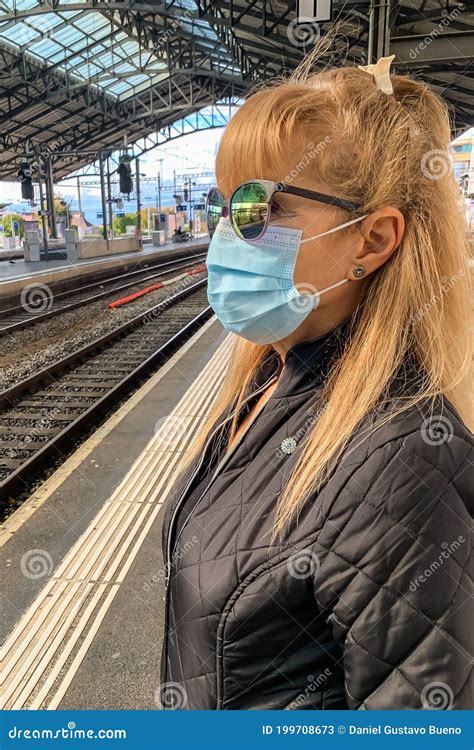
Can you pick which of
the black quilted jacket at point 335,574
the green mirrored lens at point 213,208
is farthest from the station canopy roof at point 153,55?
the black quilted jacket at point 335,574

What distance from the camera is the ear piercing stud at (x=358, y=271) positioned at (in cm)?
107

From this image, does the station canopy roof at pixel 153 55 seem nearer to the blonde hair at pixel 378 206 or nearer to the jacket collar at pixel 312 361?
the blonde hair at pixel 378 206

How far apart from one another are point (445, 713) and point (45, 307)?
14733 millimetres

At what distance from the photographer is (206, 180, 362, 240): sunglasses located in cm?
109

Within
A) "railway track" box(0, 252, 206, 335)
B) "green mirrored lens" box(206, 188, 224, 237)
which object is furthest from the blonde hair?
"railway track" box(0, 252, 206, 335)

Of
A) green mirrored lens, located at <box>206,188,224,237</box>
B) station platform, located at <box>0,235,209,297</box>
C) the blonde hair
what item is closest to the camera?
the blonde hair

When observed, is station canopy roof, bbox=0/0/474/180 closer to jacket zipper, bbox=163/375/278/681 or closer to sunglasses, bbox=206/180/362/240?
sunglasses, bbox=206/180/362/240

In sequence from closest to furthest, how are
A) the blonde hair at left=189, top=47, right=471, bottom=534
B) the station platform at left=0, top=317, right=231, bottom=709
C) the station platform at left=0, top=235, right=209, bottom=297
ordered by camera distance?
the blonde hair at left=189, top=47, right=471, bottom=534, the station platform at left=0, top=317, right=231, bottom=709, the station platform at left=0, top=235, right=209, bottom=297

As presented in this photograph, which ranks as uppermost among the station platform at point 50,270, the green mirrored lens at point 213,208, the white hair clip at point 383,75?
the white hair clip at point 383,75

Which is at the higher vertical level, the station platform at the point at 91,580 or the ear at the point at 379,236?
the ear at the point at 379,236

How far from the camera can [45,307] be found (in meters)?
14.4

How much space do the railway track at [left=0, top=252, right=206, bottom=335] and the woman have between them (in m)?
10.7

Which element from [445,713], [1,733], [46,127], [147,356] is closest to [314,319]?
[445,713]

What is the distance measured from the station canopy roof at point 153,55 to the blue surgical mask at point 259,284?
378mm
